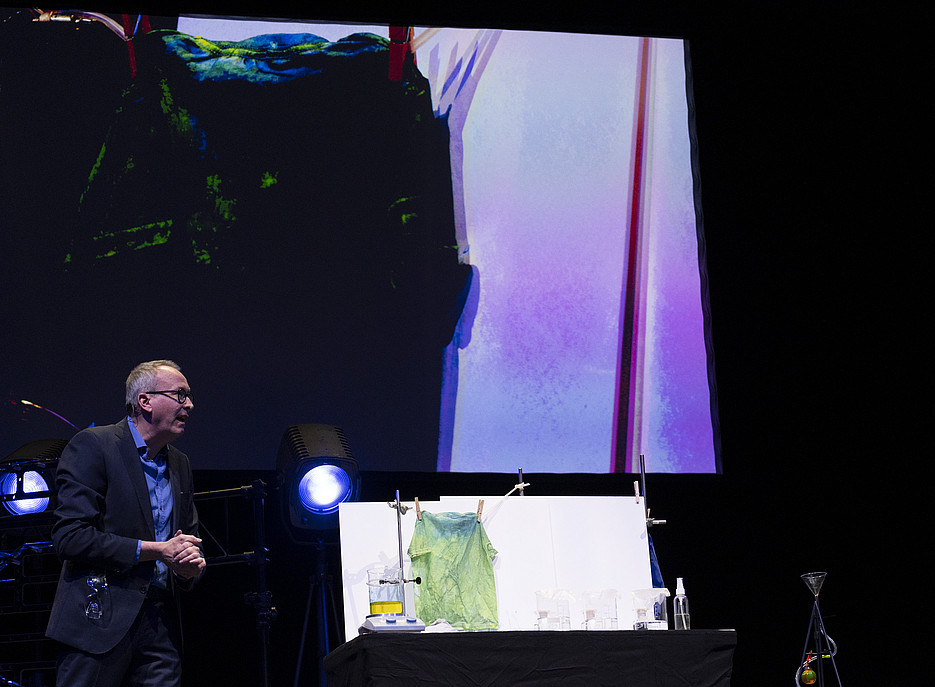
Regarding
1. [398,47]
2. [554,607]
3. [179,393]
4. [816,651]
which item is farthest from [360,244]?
[816,651]

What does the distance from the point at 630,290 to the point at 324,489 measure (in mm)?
1866

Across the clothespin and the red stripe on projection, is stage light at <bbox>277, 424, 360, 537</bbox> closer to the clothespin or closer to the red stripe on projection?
the red stripe on projection

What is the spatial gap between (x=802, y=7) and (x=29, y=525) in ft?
14.7

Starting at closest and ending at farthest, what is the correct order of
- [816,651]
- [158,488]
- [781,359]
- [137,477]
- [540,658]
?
[540,658], [137,477], [158,488], [816,651], [781,359]

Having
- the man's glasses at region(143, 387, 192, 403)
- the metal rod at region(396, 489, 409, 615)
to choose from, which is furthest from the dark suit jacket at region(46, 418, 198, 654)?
the metal rod at region(396, 489, 409, 615)

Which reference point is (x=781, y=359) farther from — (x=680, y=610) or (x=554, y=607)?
(x=554, y=607)

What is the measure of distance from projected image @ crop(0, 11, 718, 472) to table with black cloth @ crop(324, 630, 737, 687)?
175 cm

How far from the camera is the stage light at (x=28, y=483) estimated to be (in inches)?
154

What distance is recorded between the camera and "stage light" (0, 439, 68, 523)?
12.8ft

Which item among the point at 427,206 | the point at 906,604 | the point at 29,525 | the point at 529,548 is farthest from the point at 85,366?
the point at 906,604

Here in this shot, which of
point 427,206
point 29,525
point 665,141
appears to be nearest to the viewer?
point 29,525

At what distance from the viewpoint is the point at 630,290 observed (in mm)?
5066

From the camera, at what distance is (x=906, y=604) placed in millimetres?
5055

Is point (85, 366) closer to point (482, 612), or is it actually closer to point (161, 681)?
point (161, 681)
